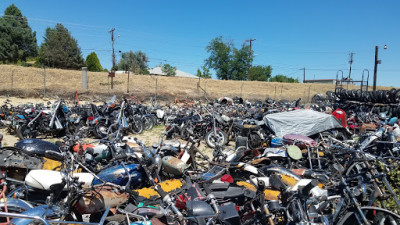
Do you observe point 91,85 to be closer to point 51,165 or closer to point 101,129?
point 101,129

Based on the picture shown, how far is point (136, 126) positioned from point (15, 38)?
42380mm

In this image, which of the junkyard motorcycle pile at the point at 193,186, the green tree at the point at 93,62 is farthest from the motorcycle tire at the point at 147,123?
the green tree at the point at 93,62

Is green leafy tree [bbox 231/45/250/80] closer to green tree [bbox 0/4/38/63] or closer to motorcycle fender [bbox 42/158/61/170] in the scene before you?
green tree [bbox 0/4/38/63]

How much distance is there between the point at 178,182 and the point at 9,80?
24139mm

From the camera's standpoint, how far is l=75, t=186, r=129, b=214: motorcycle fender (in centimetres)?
310

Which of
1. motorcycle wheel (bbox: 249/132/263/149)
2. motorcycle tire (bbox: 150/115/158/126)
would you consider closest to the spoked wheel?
motorcycle wheel (bbox: 249/132/263/149)

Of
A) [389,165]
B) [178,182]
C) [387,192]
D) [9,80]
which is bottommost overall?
[178,182]

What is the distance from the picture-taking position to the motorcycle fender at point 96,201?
3104 millimetres

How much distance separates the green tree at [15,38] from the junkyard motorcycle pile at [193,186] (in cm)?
4286

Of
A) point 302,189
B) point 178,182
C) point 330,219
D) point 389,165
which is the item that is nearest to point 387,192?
point 389,165

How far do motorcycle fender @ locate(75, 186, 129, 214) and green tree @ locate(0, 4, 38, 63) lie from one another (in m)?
44.3

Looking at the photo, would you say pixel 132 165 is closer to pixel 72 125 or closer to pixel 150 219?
pixel 150 219

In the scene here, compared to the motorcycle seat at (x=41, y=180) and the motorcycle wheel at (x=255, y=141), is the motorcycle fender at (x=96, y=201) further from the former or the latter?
the motorcycle wheel at (x=255, y=141)

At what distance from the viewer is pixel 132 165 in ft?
14.8
